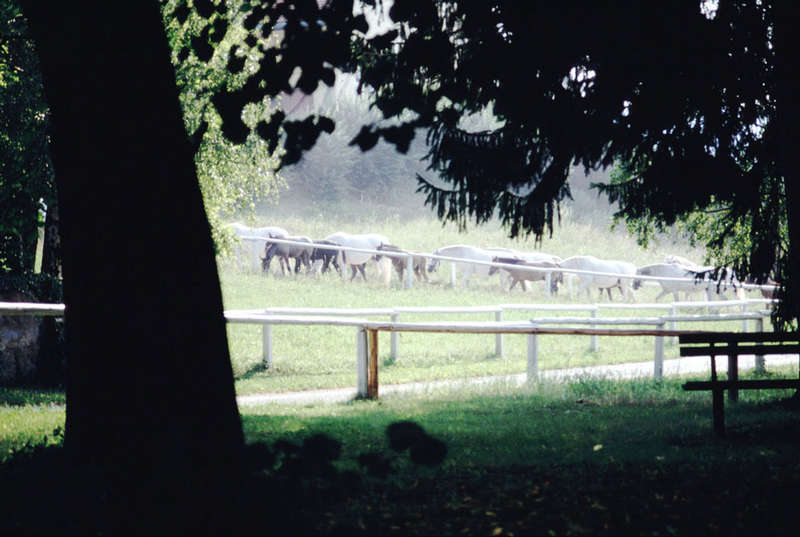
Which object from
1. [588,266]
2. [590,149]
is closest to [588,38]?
[590,149]

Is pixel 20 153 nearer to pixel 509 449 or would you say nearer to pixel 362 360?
pixel 362 360

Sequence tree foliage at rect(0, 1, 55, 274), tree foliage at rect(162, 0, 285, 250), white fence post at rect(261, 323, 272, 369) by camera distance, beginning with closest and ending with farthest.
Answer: tree foliage at rect(0, 1, 55, 274) → tree foliage at rect(162, 0, 285, 250) → white fence post at rect(261, 323, 272, 369)

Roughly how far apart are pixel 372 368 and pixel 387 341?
6.28 metres

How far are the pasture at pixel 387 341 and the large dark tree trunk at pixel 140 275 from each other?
505 centimetres

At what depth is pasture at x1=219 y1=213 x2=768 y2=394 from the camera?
1359cm

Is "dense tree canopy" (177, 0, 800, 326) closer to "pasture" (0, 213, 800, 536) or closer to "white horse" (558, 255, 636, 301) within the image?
"pasture" (0, 213, 800, 536)

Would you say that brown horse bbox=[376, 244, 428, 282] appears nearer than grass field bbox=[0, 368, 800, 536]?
No

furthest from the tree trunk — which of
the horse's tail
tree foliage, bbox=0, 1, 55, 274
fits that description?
the horse's tail

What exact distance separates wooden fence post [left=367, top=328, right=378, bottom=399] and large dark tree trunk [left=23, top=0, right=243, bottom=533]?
6.59 m

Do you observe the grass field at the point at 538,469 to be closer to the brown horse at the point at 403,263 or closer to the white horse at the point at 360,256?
the white horse at the point at 360,256

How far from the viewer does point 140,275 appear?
3887 millimetres

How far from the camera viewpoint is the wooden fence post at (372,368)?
10.6 metres

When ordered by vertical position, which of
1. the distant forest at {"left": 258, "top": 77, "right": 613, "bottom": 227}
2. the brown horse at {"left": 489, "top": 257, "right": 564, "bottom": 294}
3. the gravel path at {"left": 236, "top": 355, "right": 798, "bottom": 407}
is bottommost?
the gravel path at {"left": 236, "top": 355, "right": 798, "bottom": 407}

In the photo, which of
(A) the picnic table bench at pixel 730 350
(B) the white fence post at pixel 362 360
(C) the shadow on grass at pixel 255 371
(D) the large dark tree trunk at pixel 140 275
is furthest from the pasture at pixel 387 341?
(D) the large dark tree trunk at pixel 140 275
